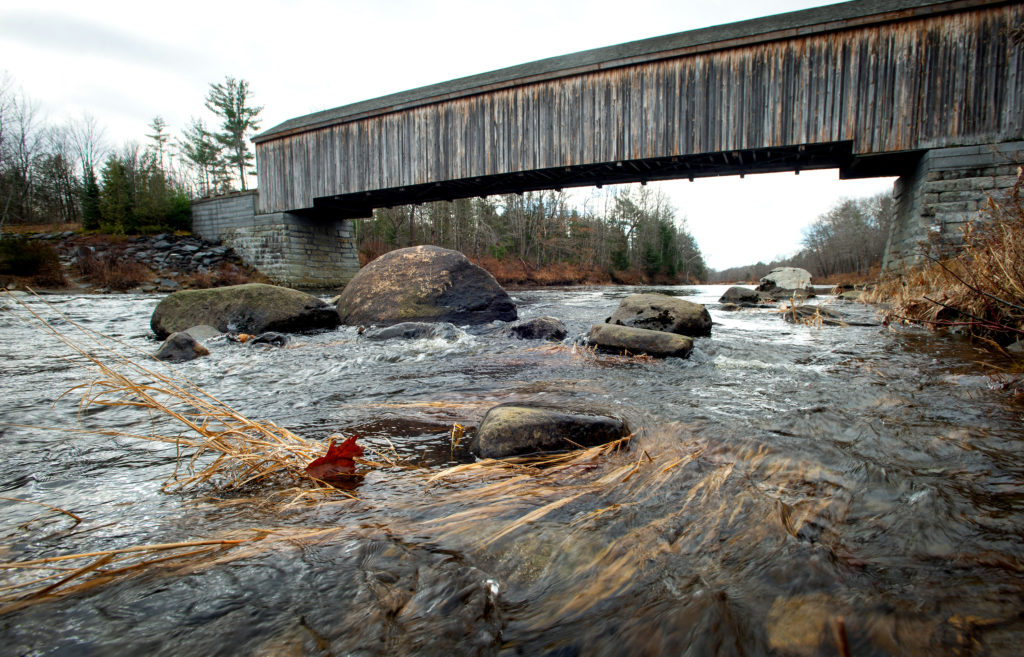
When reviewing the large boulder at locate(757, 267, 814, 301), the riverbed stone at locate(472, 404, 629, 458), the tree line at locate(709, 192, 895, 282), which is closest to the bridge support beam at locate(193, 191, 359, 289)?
the large boulder at locate(757, 267, 814, 301)

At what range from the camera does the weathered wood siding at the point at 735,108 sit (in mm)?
9977

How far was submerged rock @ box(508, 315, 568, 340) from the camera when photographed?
19.5 feet

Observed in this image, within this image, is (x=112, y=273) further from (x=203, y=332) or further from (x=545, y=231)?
(x=545, y=231)

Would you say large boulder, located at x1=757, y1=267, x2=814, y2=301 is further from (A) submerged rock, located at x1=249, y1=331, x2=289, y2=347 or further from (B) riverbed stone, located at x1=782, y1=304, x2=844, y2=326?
(A) submerged rock, located at x1=249, y1=331, x2=289, y2=347

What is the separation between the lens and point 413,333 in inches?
237

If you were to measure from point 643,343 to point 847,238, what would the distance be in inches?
1947

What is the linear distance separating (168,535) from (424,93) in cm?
1676

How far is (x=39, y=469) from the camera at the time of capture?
1976mm

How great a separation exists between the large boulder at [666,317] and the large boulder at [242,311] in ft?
14.6

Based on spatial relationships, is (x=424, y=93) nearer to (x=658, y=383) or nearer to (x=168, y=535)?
(x=658, y=383)

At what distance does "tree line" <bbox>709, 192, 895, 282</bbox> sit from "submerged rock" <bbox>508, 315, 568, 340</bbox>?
4400 cm

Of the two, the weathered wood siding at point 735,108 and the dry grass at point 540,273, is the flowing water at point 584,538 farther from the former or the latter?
the dry grass at point 540,273

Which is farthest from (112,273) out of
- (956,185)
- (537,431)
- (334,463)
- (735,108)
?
(956,185)

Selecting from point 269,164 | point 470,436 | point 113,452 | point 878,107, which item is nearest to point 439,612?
point 470,436
